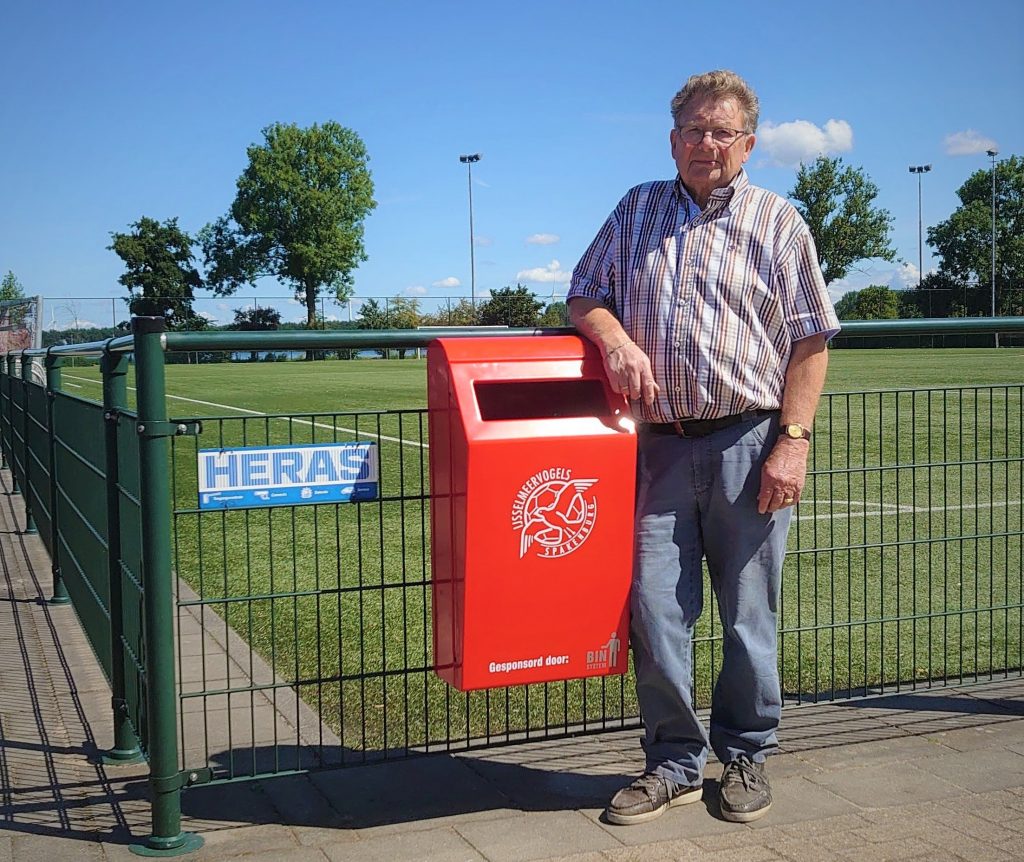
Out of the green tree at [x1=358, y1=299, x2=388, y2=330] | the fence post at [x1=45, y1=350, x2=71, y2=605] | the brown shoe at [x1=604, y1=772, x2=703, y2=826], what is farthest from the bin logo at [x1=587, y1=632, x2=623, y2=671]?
the green tree at [x1=358, y1=299, x2=388, y2=330]

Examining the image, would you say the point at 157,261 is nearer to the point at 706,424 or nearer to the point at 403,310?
the point at 403,310

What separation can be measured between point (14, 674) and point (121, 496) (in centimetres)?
216

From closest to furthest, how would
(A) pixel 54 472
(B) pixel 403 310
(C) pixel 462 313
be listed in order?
(A) pixel 54 472
(C) pixel 462 313
(B) pixel 403 310

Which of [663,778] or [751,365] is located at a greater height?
[751,365]

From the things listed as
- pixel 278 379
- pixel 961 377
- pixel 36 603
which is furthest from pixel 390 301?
pixel 36 603

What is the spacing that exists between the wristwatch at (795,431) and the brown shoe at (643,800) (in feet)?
3.69

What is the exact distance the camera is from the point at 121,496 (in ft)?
12.5

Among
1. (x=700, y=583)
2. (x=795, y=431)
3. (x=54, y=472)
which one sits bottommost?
(x=700, y=583)

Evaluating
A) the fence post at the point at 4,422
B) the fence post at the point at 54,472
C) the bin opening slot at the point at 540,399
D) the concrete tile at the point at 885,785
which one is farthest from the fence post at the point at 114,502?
the fence post at the point at 4,422

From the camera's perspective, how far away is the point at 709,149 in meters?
3.37

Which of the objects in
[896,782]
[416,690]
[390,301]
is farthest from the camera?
[390,301]

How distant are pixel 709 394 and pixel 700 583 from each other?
0.61m

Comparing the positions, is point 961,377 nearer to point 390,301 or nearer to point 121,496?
point 121,496

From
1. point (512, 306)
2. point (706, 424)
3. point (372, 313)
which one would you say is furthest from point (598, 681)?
point (372, 313)
